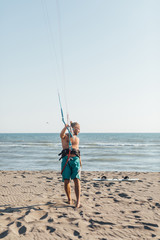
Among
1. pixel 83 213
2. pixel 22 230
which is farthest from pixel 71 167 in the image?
pixel 22 230

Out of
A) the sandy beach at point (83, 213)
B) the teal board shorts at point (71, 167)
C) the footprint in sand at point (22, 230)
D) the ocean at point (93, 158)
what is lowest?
the ocean at point (93, 158)

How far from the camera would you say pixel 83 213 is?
4074mm

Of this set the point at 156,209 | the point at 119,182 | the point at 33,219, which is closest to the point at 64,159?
the point at 33,219

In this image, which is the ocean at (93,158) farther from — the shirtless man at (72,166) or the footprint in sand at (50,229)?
the footprint in sand at (50,229)

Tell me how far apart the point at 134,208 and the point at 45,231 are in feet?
6.75

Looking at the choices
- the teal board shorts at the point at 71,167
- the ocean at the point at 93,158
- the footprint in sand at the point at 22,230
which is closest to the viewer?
the footprint in sand at the point at 22,230

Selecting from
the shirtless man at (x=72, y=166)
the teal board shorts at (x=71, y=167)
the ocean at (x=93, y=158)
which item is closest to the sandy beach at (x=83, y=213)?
the shirtless man at (x=72, y=166)

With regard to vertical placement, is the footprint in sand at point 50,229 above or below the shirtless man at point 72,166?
below

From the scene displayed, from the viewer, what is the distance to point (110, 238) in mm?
3150

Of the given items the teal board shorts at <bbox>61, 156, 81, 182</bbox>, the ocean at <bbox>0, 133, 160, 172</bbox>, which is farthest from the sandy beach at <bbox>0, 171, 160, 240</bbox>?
the ocean at <bbox>0, 133, 160, 172</bbox>

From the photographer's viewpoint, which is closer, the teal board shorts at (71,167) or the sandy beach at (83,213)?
the sandy beach at (83,213)

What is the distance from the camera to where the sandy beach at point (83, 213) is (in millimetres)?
3258

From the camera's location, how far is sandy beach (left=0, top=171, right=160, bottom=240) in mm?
3258

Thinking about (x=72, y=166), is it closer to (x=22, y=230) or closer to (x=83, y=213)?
(x=83, y=213)
